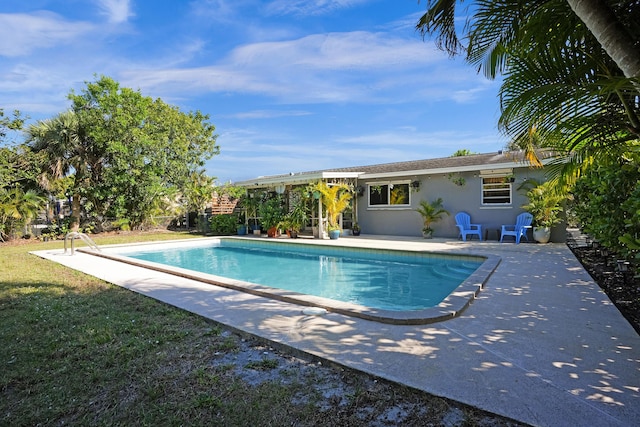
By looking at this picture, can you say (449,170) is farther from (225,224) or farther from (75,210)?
(75,210)

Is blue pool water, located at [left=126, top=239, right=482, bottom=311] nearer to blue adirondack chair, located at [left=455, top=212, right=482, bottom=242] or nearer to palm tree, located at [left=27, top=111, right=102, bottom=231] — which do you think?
blue adirondack chair, located at [left=455, top=212, right=482, bottom=242]

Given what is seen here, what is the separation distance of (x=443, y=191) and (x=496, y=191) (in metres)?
2.06

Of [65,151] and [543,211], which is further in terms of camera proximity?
[65,151]

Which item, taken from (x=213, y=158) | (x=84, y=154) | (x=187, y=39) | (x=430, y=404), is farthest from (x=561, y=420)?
(x=213, y=158)

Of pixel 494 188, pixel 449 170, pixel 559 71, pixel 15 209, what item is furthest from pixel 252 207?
pixel 559 71

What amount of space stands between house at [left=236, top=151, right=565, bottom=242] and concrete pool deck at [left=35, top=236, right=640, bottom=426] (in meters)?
7.44

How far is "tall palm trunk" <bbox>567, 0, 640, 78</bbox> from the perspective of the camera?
2053mm

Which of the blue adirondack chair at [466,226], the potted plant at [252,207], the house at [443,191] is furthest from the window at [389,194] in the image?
the potted plant at [252,207]

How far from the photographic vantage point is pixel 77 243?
49.2 feet

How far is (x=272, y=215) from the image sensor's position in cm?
1694

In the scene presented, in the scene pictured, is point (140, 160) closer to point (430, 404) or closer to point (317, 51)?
point (317, 51)

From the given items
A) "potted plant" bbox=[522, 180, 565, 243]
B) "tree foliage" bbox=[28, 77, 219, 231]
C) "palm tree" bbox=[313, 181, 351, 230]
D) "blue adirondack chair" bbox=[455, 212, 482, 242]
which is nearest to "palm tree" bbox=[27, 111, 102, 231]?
"tree foliage" bbox=[28, 77, 219, 231]

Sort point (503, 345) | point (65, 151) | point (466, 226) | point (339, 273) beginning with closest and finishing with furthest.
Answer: point (503, 345) → point (339, 273) → point (466, 226) → point (65, 151)

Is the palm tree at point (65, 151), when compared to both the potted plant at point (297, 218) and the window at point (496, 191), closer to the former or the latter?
the potted plant at point (297, 218)
